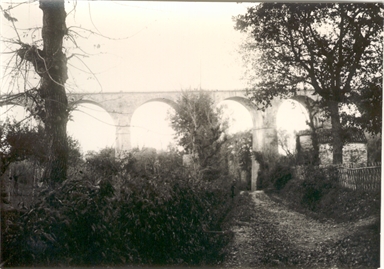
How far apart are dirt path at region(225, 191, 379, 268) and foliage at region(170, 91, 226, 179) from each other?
78 cm

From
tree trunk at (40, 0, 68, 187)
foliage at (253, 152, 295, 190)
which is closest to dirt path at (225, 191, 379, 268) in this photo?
foliage at (253, 152, 295, 190)

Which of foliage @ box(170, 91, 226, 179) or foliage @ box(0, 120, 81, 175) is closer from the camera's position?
foliage @ box(0, 120, 81, 175)

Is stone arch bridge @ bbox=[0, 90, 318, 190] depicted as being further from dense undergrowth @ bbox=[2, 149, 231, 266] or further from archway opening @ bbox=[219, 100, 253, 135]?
dense undergrowth @ bbox=[2, 149, 231, 266]

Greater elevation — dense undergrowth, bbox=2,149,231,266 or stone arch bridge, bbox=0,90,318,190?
stone arch bridge, bbox=0,90,318,190

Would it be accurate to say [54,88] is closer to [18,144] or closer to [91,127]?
[91,127]

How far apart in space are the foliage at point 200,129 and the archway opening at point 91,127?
2.34ft

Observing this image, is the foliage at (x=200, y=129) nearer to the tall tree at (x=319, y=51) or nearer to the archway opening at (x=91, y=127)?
the tall tree at (x=319, y=51)

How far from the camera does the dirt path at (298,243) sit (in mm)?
3488

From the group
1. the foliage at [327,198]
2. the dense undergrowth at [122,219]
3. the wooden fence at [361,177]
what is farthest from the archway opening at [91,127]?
the wooden fence at [361,177]

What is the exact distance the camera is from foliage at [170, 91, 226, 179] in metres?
3.61

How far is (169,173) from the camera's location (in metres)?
3.54

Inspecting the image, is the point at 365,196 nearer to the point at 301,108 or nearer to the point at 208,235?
the point at 301,108

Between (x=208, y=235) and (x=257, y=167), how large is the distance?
0.97 metres

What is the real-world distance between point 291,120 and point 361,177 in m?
0.99
